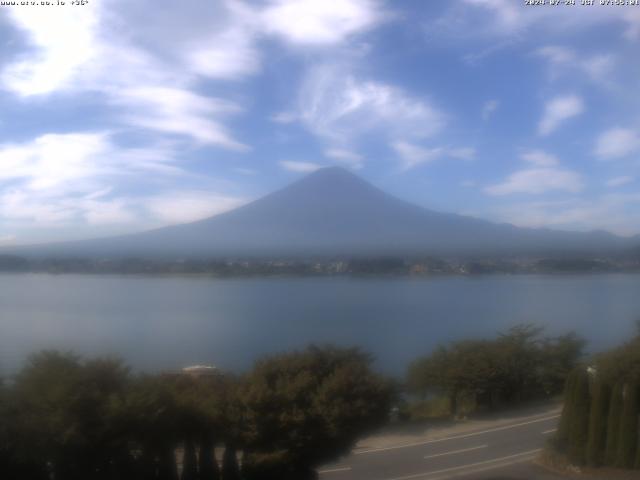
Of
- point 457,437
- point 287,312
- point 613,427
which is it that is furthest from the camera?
point 287,312

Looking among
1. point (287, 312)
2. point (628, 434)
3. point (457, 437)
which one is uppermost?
point (287, 312)

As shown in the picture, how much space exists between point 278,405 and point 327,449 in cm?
71

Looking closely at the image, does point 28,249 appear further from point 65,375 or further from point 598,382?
point 598,382

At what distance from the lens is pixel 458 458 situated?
7.18 meters

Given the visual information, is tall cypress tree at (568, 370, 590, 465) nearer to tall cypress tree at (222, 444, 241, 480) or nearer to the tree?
the tree

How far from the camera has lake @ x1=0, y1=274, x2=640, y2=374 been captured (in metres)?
10.5

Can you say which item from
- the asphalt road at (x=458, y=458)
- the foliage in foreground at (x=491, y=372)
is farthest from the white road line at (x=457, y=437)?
the foliage in foreground at (x=491, y=372)

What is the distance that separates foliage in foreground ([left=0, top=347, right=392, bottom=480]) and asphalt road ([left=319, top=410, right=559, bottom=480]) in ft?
1.99

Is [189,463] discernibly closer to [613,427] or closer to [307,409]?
[307,409]

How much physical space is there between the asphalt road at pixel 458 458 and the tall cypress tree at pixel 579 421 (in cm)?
44

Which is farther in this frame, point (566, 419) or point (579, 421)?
point (566, 419)

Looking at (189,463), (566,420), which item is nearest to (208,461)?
(189,463)

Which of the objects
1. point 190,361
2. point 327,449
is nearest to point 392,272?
point 190,361

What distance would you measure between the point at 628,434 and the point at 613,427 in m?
0.17
